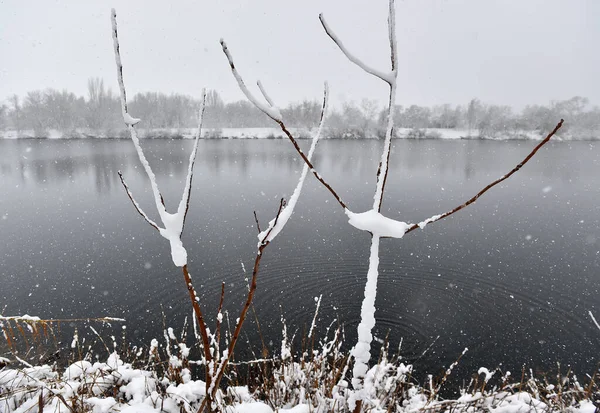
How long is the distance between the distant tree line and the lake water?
34685 millimetres

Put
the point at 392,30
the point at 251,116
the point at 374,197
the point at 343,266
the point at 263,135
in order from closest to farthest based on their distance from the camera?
the point at 392,30
the point at 374,197
the point at 343,266
the point at 263,135
the point at 251,116

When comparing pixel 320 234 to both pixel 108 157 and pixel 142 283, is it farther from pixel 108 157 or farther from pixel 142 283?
pixel 108 157

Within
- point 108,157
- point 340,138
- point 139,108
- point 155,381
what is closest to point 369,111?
point 340,138

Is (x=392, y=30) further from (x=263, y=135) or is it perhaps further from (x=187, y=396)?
(x=263, y=135)

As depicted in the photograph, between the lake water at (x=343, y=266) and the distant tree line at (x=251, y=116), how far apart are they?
34685mm

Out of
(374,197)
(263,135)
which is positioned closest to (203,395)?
(374,197)

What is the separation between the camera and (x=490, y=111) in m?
59.9

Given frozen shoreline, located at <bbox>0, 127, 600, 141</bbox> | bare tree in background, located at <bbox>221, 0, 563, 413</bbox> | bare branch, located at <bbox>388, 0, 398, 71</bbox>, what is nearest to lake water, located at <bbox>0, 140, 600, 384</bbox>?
bare tree in background, located at <bbox>221, 0, 563, 413</bbox>

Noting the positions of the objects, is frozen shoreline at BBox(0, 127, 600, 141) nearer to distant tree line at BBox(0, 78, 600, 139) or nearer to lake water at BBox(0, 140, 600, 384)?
distant tree line at BBox(0, 78, 600, 139)

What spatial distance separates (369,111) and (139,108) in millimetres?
36629

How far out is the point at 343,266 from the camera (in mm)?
8766

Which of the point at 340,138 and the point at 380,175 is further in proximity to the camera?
the point at 340,138

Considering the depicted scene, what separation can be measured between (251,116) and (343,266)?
6284 cm

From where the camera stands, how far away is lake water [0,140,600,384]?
650cm
